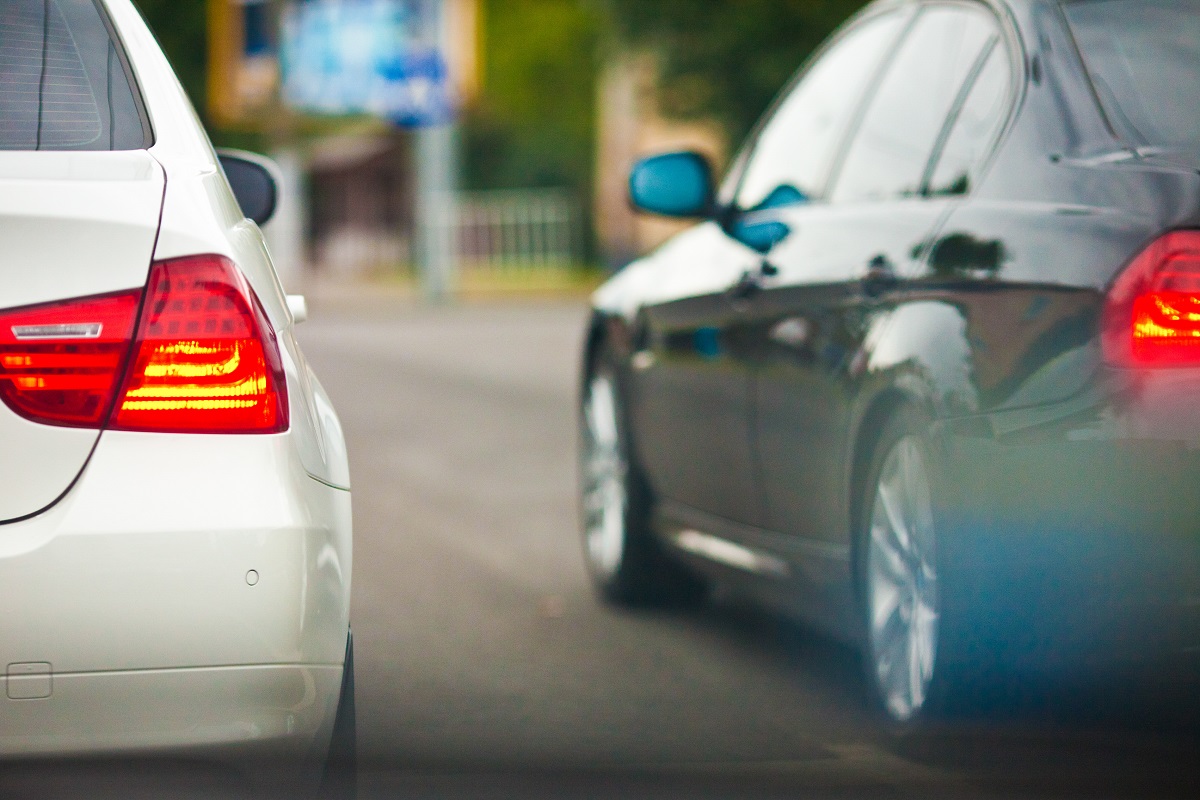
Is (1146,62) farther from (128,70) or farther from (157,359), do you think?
(157,359)

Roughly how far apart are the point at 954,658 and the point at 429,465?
6.58 meters

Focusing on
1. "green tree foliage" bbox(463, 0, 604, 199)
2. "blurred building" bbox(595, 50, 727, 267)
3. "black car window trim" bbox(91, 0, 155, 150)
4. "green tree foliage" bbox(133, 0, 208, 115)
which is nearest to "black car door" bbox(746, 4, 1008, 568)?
"black car window trim" bbox(91, 0, 155, 150)

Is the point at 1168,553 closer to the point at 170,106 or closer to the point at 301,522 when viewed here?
the point at 301,522

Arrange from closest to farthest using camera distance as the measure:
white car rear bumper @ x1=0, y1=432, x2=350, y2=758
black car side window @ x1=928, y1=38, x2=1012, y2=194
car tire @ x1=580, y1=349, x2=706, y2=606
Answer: white car rear bumper @ x1=0, y1=432, x2=350, y2=758, black car side window @ x1=928, y1=38, x2=1012, y2=194, car tire @ x1=580, y1=349, x2=706, y2=606

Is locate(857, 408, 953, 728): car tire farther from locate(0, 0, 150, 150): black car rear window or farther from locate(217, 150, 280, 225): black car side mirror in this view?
locate(0, 0, 150, 150): black car rear window

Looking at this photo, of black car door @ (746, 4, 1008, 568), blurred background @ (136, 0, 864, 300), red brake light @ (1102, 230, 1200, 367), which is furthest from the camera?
blurred background @ (136, 0, 864, 300)

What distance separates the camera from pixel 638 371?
5.98m

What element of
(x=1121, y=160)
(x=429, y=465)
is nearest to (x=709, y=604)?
(x=1121, y=160)

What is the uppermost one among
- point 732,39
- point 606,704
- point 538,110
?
point 732,39

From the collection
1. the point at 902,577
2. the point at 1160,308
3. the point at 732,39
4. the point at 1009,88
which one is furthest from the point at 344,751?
the point at 732,39

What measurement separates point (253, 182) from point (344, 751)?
1.73 metres

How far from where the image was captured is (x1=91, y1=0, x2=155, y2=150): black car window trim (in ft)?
10.4

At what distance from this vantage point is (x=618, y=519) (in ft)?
20.4

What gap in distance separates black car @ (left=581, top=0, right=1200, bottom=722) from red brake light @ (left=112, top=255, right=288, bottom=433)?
1377 millimetres
